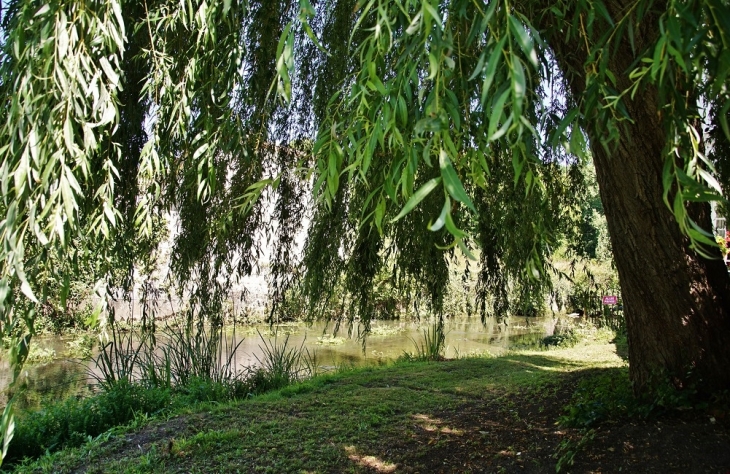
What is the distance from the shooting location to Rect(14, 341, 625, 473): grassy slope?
308cm

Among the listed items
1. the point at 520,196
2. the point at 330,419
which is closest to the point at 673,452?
the point at 520,196

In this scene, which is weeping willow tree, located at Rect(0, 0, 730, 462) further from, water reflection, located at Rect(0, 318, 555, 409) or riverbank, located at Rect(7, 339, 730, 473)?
water reflection, located at Rect(0, 318, 555, 409)

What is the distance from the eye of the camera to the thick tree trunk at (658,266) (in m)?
2.62

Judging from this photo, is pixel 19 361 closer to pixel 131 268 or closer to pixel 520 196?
pixel 131 268

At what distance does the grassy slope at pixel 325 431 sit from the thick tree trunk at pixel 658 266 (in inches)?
33.5

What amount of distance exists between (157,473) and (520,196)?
7.78ft

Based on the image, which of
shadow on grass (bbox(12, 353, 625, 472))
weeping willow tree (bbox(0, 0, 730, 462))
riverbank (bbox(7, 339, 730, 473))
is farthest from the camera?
shadow on grass (bbox(12, 353, 625, 472))

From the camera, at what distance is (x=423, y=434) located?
11.3ft

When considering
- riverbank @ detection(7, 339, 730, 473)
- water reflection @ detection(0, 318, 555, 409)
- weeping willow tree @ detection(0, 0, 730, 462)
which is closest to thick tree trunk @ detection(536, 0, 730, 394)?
weeping willow tree @ detection(0, 0, 730, 462)

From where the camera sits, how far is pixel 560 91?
11.7 feet

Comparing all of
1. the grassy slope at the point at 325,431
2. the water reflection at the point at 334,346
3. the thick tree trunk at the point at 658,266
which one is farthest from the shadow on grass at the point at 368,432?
the water reflection at the point at 334,346

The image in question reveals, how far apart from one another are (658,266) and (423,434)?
1.65 meters

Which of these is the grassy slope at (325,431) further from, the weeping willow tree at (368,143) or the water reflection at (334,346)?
the water reflection at (334,346)

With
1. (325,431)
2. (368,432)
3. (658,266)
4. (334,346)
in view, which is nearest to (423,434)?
(368,432)
